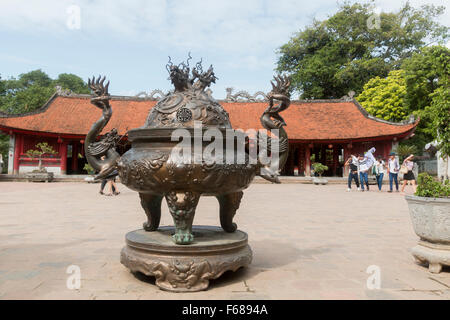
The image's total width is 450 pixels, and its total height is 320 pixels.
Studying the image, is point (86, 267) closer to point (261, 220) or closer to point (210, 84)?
point (210, 84)

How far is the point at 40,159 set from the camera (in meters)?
18.8

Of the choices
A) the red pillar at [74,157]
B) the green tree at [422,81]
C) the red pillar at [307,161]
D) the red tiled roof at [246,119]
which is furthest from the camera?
the red pillar at [74,157]

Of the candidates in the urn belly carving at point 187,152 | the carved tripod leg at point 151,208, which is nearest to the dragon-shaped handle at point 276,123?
the urn belly carving at point 187,152

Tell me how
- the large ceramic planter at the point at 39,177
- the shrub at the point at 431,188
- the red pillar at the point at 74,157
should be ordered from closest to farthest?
the shrub at the point at 431,188 < the large ceramic planter at the point at 39,177 < the red pillar at the point at 74,157

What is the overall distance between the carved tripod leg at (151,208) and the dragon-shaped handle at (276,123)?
3.64ft

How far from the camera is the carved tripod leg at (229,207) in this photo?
3299 millimetres

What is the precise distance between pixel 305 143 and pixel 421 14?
18730 mm

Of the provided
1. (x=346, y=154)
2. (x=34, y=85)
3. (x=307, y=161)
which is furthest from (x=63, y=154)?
(x=34, y=85)

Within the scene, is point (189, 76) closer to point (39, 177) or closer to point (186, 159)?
point (186, 159)

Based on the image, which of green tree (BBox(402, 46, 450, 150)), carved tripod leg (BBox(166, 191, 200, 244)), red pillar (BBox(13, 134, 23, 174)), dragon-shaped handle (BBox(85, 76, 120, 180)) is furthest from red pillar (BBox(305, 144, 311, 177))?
carved tripod leg (BBox(166, 191, 200, 244))

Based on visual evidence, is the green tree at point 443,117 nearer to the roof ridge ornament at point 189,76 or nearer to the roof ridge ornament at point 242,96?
the roof ridge ornament at point 189,76

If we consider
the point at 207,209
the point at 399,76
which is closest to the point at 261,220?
the point at 207,209

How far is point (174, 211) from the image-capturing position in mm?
2715

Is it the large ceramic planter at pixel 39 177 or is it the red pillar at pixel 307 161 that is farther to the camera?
the red pillar at pixel 307 161
